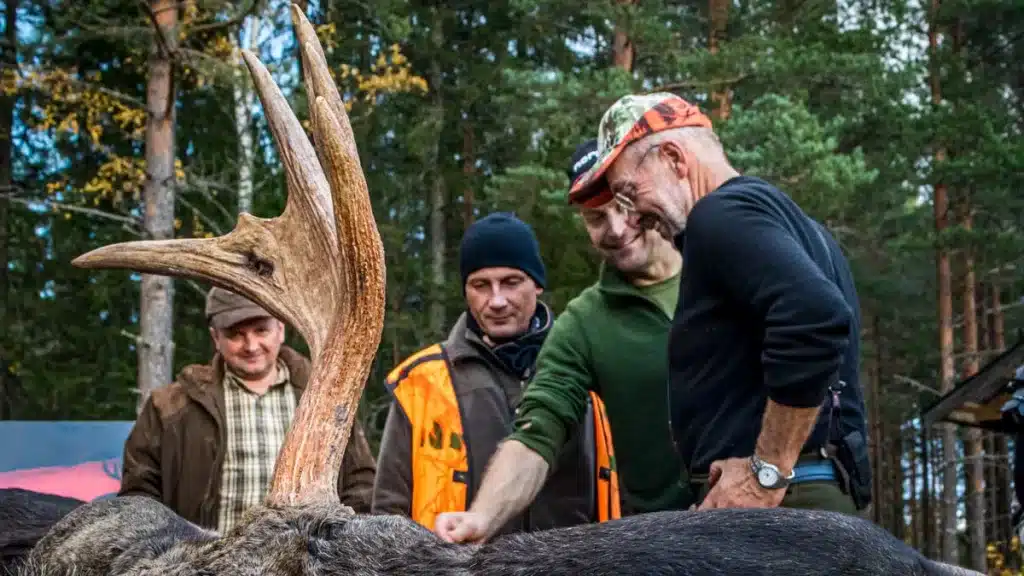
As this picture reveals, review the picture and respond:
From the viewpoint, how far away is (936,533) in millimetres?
30469

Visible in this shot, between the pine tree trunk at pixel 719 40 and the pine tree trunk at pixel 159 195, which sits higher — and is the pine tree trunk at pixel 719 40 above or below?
above

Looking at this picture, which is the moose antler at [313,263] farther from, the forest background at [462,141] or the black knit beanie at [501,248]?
the forest background at [462,141]

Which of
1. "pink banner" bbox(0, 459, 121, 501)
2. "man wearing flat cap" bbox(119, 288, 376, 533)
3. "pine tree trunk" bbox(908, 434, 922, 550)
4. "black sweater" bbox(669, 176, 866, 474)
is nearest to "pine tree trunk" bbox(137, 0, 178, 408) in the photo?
"pink banner" bbox(0, 459, 121, 501)

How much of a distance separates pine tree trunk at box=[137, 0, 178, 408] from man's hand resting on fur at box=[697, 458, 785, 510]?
32.2 feet

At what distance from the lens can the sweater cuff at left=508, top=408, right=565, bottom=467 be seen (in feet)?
10.5

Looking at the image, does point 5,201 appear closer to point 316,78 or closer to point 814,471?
point 316,78

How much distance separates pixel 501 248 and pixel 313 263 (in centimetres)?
166

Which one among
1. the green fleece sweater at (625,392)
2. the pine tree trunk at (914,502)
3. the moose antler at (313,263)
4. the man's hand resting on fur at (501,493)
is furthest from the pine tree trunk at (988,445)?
the moose antler at (313,263)

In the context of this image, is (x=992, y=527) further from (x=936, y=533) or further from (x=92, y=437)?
(x=92, y=437)

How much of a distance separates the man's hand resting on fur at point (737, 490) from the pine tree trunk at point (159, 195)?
32.2 feet

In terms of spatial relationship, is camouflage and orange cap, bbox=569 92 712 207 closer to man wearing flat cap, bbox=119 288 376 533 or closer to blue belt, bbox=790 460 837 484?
blue belt, bbox=790 460 837 484

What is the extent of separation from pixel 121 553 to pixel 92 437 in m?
3.69

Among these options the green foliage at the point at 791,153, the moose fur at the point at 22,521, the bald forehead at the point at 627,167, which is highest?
the green foliage at the point at 791,153

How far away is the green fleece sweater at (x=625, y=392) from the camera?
3.31 meters
